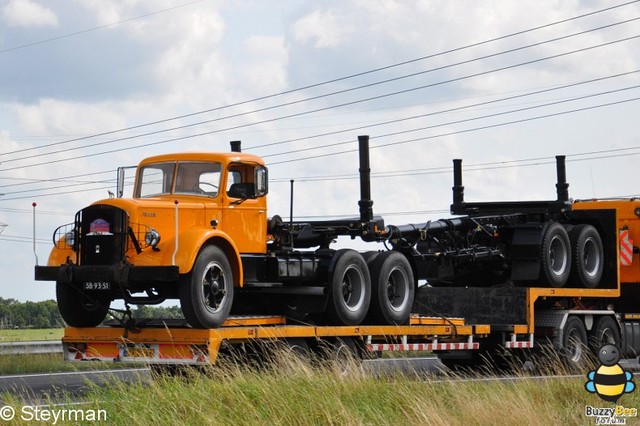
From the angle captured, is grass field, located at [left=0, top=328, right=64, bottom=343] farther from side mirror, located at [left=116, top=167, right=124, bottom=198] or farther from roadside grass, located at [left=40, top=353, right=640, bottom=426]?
roadside grass, located at [left=40, top=353, right=640, bottom=426]

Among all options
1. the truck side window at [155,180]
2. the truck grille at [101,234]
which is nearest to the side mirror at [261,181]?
the truck side window at [155,180]

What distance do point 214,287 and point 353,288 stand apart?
8.85 ft

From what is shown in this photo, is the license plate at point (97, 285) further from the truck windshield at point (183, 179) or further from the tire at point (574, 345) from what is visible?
the tire at point (574, 345)

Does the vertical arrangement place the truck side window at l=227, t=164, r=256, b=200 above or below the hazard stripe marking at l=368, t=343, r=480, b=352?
above

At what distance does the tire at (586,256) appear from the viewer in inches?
791

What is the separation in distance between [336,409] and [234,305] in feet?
18.3

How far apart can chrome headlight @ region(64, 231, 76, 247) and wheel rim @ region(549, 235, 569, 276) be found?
29.1ft

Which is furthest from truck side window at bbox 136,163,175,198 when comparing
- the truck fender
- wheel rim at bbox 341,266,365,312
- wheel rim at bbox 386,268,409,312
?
wheel rim at bbox 386,268,409,312

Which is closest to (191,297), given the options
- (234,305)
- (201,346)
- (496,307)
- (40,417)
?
(201,346)

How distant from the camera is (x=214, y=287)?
14.1 metres

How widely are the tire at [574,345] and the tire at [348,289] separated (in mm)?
5089

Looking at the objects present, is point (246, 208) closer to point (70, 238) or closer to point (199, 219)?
point (199, 219)

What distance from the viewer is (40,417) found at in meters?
10.4

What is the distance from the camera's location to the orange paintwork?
1401cm
